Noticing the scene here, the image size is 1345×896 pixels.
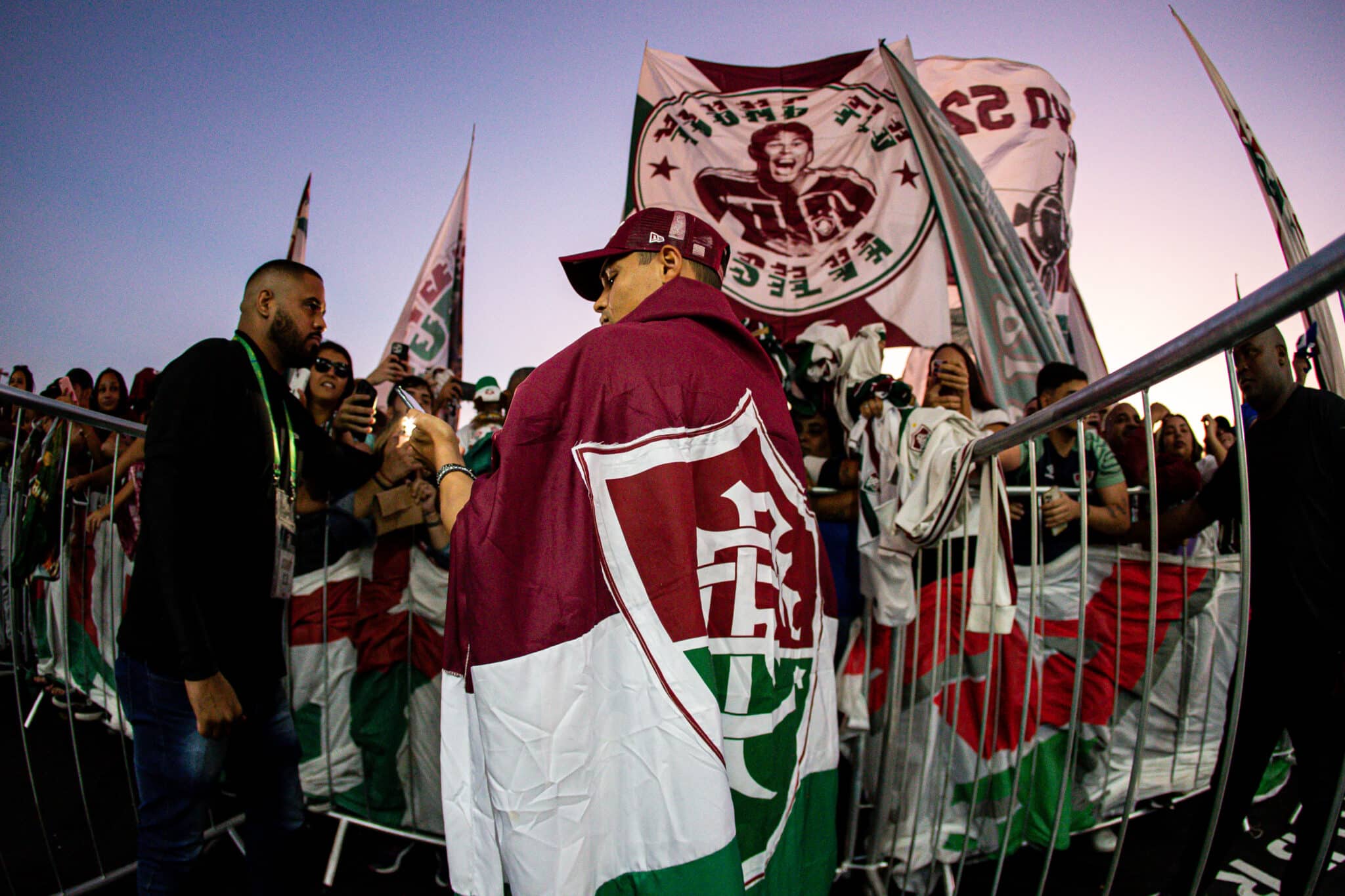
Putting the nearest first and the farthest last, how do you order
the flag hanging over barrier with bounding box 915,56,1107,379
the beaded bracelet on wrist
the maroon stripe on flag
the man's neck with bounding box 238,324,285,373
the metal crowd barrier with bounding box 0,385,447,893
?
the beaded bracelet on wrist < the man's neck with bounding box 238,324,285,373 < the metal crowd barrier with bounding box 0,385,447,893 < the maroon stripe on flag < the flag hanging over barrier with bounding box 915,56,1107,379

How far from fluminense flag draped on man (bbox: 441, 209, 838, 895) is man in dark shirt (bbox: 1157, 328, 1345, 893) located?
1.50 metres

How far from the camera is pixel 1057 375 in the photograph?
3.67 m

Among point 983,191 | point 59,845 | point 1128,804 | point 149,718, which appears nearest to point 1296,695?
point 1128,804

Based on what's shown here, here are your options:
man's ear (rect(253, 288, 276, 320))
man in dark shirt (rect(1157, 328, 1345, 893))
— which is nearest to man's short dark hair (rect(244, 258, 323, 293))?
man's ear (rect(253, 288, 276, 320))

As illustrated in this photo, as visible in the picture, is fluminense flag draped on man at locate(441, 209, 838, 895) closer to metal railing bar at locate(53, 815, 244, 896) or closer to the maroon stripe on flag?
metal railing bar at locate(53, 815, 244, 896)

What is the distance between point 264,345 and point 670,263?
4.53ft

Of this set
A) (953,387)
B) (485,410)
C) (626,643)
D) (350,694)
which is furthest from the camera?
(485,410)

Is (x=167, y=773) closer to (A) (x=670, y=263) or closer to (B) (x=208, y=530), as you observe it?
(B) (x=208, y=530)

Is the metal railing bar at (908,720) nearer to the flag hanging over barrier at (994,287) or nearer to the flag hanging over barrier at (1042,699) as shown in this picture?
the flag hanging over barrier at (1042,699)

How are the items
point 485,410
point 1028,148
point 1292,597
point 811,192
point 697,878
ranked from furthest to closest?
1. point 1028,148
2. point 811,192
3. point 485,410
4. point 1292,597
5. point 697,878

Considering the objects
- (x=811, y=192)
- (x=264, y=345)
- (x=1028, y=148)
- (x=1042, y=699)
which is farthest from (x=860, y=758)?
(x=1028, y=148)

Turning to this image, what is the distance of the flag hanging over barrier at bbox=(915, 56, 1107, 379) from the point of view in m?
6.15

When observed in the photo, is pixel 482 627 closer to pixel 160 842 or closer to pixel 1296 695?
pixel 160 842

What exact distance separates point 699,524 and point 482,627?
1.51 feet
